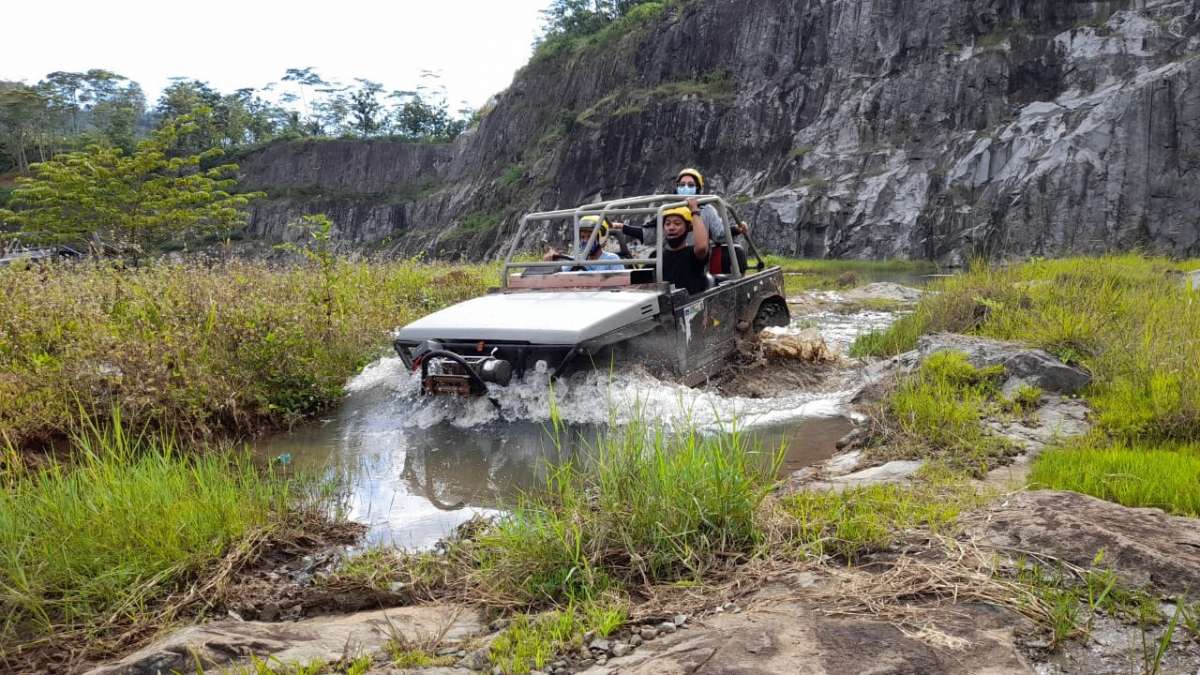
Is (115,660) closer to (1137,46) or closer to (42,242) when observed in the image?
(42,242)

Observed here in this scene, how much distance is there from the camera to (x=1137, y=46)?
2838 centimetres

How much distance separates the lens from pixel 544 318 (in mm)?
5883

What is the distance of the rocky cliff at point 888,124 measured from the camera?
86.5 ft

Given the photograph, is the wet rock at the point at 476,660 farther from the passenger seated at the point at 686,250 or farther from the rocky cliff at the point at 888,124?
the rocky cliff at the point at 888,124

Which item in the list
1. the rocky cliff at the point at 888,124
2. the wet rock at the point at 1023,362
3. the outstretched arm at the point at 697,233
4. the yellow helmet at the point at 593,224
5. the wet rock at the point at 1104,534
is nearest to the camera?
the wet rock at the point at 1104,534

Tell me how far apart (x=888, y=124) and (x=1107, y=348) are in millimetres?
32061

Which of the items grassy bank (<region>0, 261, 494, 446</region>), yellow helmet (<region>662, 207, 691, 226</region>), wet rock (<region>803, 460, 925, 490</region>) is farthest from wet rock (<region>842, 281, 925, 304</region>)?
wet rock (<region>803, 460, 925, 490</region>)

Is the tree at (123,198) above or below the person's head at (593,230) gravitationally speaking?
above

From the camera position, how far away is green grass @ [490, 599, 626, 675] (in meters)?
2.22

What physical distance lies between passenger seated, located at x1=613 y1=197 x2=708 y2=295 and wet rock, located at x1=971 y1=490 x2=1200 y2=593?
4195 mm

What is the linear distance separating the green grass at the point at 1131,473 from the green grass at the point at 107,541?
3565mm

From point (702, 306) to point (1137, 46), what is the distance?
3027cm

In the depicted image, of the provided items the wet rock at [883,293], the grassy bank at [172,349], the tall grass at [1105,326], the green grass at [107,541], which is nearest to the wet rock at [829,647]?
the green grass at [107,541]

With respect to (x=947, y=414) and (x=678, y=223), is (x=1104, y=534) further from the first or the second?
(x=678, y=223)
